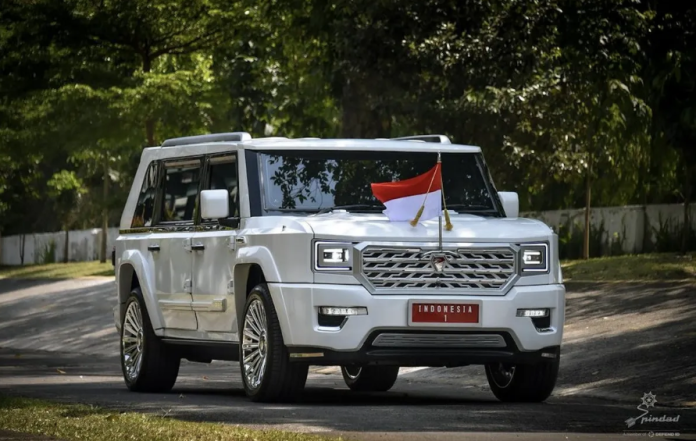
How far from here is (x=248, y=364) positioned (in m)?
13.1

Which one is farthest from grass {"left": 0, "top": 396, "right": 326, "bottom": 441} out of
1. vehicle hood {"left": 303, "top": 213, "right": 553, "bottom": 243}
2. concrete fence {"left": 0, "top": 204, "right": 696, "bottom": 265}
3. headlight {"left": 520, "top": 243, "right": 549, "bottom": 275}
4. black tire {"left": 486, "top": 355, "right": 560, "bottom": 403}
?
concrete fence {"left": 0, "top": 204, "right": 696, "bottom": 265}

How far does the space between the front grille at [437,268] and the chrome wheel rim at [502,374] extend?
1272 mm

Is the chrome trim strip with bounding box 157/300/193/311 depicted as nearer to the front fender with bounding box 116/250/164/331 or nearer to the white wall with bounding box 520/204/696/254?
the front fender with bounding box 116/250/164/331

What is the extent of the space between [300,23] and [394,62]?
6.28 metres

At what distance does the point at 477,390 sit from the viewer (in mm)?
16172

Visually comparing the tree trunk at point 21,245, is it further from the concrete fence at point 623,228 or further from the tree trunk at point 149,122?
the tree trunk at point 149,122

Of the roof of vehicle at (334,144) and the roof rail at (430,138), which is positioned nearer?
the roof of vehicle at (334,144)

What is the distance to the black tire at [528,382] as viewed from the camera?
13.3 metres

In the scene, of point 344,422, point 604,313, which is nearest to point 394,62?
point 604,313

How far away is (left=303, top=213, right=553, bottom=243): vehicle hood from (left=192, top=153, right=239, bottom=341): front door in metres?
0.99

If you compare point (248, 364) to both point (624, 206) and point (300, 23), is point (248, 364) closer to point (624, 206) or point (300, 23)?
point (300, 23)

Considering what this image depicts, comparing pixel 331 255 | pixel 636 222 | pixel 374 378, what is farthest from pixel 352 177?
pixel 636 222

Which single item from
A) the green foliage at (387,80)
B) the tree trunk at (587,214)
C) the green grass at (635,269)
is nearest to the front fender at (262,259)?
the green foliage at (387,80)

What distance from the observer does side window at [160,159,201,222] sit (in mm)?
14875
